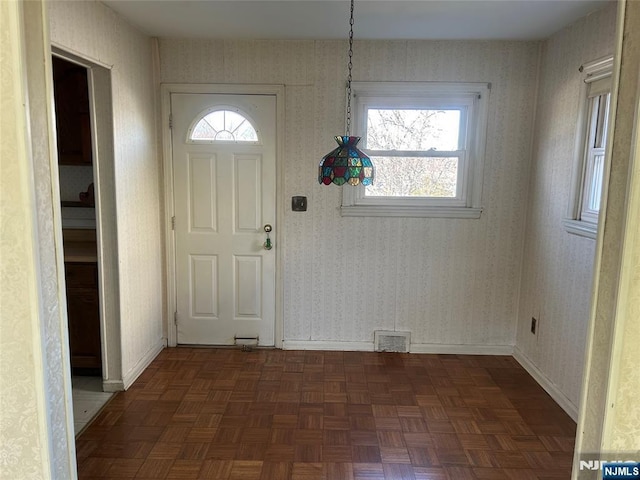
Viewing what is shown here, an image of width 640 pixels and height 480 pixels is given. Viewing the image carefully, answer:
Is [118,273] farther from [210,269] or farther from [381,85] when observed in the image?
[381,85]

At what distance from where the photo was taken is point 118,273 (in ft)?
9.20

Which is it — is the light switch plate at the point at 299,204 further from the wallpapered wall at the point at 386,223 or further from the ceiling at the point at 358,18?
the ceiling at the point at 358,18

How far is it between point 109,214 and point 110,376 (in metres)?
1.06

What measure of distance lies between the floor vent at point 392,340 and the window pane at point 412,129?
1472mm

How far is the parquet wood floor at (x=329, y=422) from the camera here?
217cm

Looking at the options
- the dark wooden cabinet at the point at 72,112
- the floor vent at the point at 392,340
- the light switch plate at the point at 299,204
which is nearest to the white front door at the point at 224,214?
the light switch plate at the point at 299,204

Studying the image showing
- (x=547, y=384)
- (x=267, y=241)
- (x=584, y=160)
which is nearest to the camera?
(x=584, y=160)

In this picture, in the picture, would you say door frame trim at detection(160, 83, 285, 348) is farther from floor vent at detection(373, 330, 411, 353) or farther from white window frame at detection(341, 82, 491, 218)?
floor vent at detection(373, 330, 411, 353)

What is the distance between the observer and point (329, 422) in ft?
8.42

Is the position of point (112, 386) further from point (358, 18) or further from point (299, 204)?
point (358, 18)

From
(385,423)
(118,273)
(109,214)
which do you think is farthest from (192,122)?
(385,423)

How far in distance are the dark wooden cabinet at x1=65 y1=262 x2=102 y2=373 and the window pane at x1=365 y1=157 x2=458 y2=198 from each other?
206 cm

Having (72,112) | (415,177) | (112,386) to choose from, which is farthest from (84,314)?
(415,177)

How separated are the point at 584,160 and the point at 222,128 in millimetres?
2505
